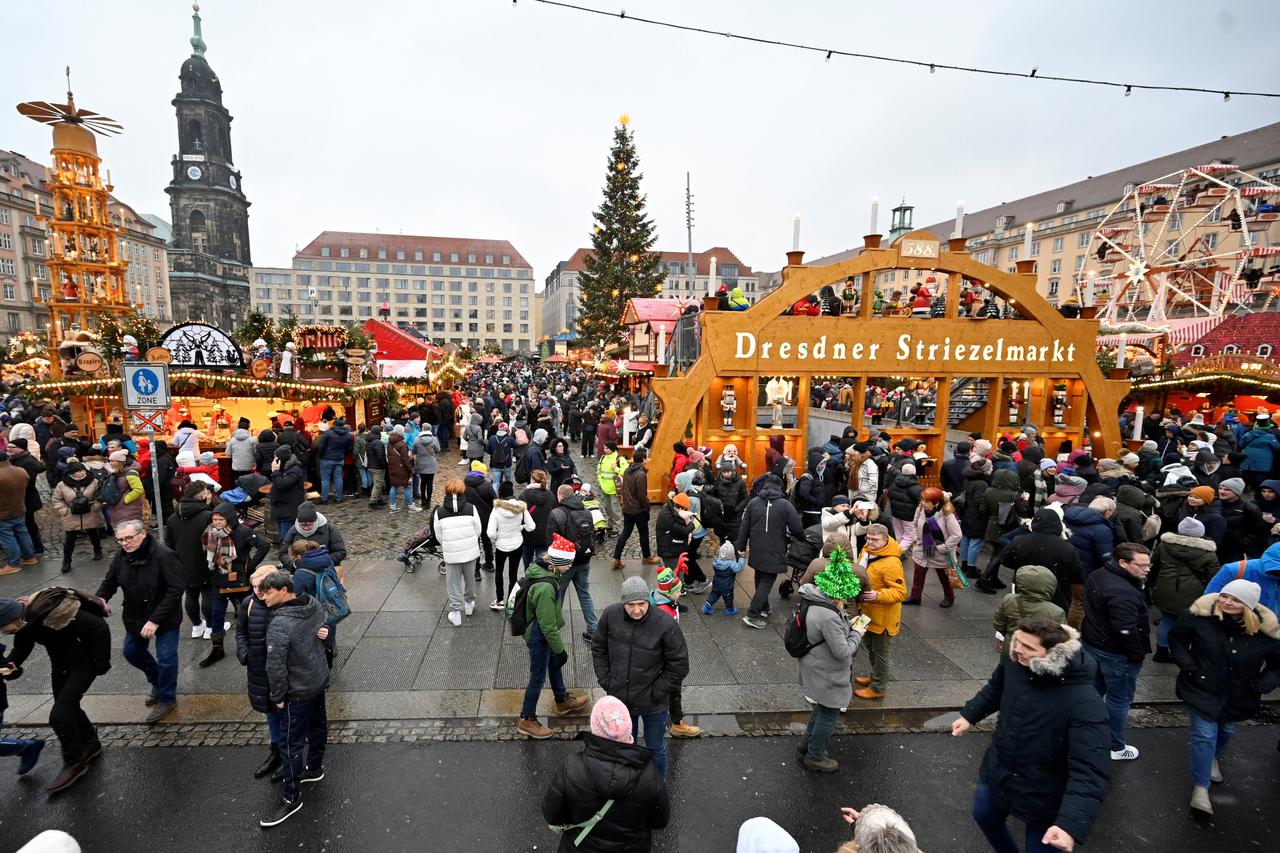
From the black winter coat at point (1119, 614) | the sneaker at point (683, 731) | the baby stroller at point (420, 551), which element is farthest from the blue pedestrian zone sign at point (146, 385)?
the black winter coat at point (1119, 614)

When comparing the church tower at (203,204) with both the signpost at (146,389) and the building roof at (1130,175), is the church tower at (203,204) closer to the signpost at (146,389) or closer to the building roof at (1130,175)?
the signpost at (146,389)

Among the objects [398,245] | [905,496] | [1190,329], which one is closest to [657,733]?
[905,496]

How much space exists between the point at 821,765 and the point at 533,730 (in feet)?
7.60

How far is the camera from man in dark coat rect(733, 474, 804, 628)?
→ 21.3ft

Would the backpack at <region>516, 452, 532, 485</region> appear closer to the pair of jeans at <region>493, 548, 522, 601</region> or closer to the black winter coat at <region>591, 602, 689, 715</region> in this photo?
the pair of jeans at <region>493, 548, 522, 601</region>

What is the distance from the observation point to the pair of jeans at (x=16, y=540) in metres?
7.79

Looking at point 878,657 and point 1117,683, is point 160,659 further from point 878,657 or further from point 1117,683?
point 1117,683

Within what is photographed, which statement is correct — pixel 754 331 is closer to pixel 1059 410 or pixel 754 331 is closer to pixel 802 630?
pixel 802 630

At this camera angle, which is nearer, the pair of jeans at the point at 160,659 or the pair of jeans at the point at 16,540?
the pair of jeans at the point at 160,659

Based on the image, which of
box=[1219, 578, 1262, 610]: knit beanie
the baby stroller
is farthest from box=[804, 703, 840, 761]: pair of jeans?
the baby stroller

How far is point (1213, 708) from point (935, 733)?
1.85 m

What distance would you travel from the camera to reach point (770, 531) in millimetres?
6477

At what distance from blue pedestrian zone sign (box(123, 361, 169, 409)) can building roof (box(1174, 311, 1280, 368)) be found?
27156 mm

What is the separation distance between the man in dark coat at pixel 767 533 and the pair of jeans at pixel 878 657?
139 cm
